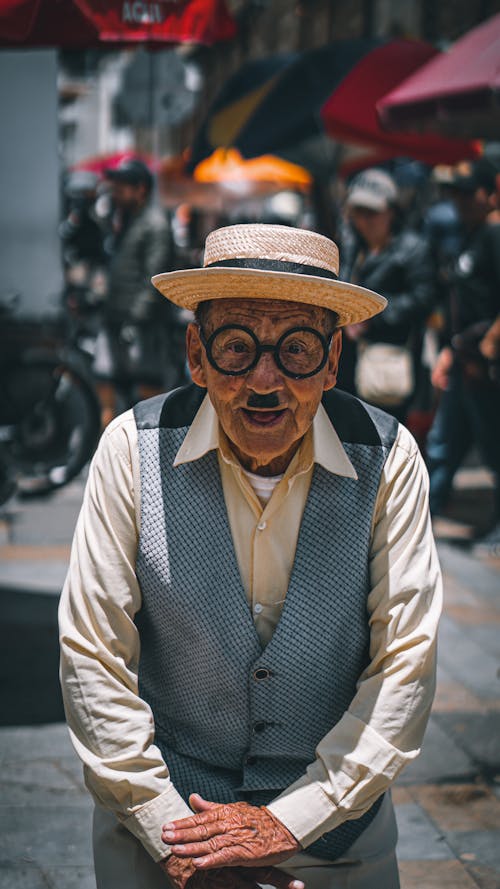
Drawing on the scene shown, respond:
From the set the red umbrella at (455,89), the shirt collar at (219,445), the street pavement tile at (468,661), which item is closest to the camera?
the shirt collar at (219,445)

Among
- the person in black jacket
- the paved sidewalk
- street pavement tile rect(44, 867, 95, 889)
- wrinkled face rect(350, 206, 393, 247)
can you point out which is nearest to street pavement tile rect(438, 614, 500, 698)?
the paved sidewalk

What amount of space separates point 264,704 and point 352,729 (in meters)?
0.17

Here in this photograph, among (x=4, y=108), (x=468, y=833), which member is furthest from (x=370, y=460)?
(x=4, y=108)

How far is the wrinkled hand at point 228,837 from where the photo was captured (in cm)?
204

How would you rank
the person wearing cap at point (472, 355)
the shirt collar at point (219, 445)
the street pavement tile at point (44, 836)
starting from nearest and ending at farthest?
1. the shirt collar at point (219, 445)
2. the street pavement tile at point (44, 836)
3. the person wearing cap at point (472, 355)

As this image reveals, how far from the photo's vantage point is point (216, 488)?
225cm

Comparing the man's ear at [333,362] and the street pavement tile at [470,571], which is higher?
the man's ear at [333,362]

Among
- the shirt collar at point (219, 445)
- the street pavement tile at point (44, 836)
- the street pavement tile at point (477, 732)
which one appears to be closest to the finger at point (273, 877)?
the shirt collar at point (219, 445)

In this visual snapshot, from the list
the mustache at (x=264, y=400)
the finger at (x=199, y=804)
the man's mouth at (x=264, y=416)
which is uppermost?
the mustache at (x=264, y=400)

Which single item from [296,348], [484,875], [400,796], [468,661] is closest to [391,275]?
[468,661]

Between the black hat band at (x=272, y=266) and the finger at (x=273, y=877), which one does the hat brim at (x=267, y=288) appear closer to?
the black hat band at (x=272, y=266)

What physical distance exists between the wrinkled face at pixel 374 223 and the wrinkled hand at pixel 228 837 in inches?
191

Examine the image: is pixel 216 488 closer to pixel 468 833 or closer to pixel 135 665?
pixel 135 665

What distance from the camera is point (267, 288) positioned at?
215 cm
